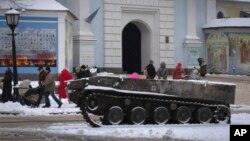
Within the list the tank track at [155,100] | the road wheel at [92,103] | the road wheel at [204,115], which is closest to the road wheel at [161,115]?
the tank track at [155,100]

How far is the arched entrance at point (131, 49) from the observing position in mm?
42781

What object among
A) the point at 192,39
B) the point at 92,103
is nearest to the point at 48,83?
the point at 92,103

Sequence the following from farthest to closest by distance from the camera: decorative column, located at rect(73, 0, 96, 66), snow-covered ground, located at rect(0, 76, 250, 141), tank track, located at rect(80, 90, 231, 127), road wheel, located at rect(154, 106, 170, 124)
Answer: decorative column, located at rect(73, 0, 96, 66), road wheel, located at rect(154, 106, 170, 124), tank track, located at rect(80, 90, 231, 127), snow-covered ground, located at rect(0, 76, 250, 141)

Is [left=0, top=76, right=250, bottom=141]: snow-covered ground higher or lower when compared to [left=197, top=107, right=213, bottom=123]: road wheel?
lower

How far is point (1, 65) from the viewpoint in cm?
3108

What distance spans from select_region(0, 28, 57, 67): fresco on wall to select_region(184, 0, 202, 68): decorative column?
13439 millimetres

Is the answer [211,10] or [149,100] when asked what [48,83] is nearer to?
[149,100]

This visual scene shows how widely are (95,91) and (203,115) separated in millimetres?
3662

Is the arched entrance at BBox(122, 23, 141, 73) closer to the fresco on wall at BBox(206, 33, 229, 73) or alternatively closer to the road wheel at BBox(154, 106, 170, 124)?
the fresco on wall at BBox(206, 33, 229, 73)

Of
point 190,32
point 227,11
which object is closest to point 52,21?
point 190,32

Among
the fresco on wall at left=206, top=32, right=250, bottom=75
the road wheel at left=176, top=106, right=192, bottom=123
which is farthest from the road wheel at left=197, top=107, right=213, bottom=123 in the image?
the fresco on wall at left=206, top=32, right=250, bottom=75

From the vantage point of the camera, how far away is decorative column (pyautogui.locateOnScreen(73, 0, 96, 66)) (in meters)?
37.1

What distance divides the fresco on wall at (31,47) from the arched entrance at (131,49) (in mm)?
11565

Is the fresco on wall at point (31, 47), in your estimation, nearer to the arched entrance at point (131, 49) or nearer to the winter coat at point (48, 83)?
the winter coat at point (48, 83)
